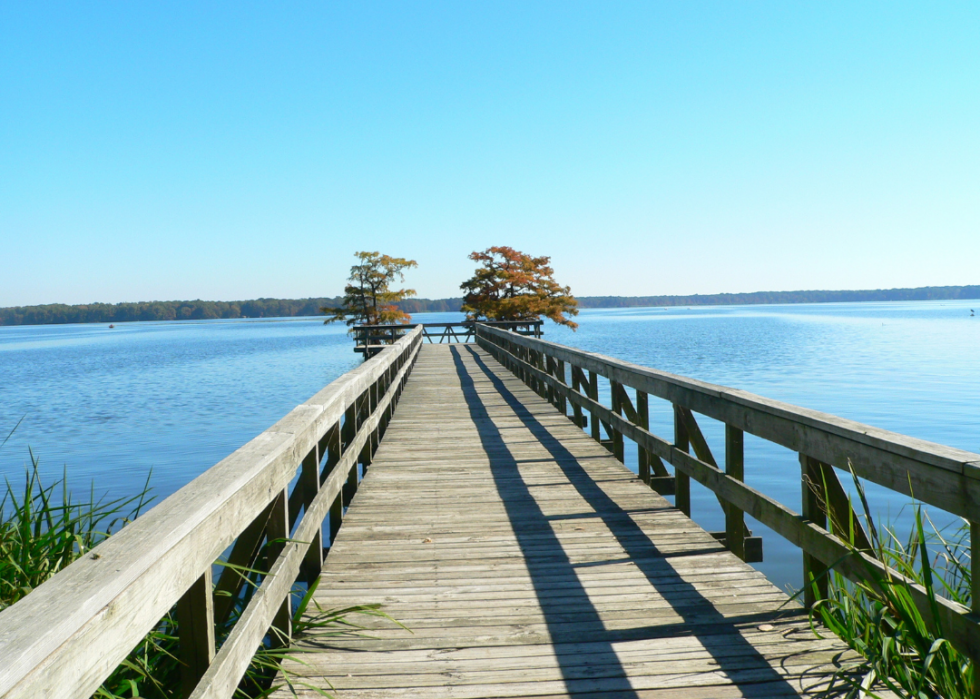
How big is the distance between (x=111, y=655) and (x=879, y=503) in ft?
39.1

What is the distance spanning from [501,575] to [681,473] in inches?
67.3

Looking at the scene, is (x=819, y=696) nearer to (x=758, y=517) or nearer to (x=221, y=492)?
(x=758, y=517)

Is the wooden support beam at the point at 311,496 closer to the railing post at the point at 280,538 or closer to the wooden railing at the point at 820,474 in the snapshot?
the railing post at the point at 280,538

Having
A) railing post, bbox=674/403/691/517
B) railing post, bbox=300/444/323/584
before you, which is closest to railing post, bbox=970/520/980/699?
railing post, bbox=674/403/691/517

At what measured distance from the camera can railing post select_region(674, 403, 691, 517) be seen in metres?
4.89

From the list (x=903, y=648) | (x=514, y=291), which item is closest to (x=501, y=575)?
(x=903, y=648)

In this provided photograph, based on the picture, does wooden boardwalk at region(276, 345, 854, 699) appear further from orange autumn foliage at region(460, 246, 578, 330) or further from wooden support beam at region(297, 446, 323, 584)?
orange autumn foliage at region(460, 246, 578, 330)

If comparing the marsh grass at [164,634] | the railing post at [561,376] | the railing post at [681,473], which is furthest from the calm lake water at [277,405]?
the marsh grass at [164,634]

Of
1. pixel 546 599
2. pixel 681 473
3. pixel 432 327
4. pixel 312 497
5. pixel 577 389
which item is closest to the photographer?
pixel 546 599

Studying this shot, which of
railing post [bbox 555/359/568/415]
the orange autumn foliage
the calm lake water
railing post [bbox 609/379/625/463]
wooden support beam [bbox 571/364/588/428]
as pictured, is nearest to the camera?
railing post [bbox 609/379/625/463]

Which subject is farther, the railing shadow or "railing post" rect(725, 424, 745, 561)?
"railing post" rect(725, 424, 745, 561)

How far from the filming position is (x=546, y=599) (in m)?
3.63

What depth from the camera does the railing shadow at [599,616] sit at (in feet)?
9.13

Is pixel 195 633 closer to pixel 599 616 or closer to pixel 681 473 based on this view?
pixel 599 616
